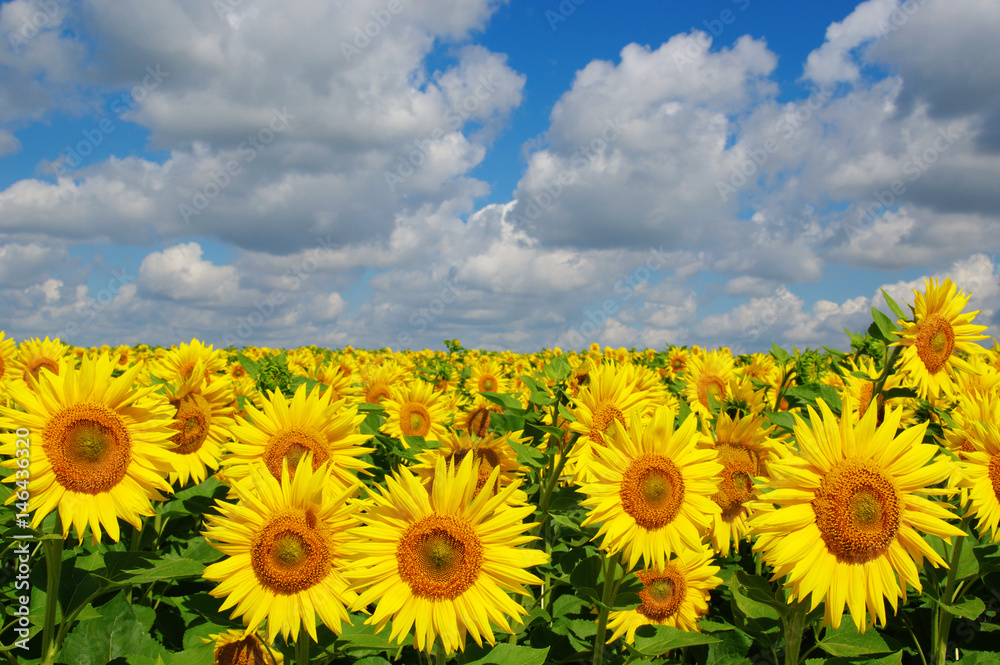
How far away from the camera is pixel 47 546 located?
2.93 m

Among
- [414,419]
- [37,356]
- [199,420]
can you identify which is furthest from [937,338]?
[37,356]

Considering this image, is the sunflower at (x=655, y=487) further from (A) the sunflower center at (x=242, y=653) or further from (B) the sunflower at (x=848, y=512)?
(A) the sunflower center at (x=242, y=653)

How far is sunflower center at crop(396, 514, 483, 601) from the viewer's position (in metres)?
2.55

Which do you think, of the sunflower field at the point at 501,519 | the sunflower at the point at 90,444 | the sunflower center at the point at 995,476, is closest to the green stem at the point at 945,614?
the sunflower field at the point at 501,519

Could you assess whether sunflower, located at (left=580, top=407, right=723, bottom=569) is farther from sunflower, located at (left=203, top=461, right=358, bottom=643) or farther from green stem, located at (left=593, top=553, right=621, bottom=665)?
sunflower, located at (left=203, top=461, right=358, bottom=643)

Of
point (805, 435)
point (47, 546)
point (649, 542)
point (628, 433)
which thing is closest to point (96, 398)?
point (47, 546)

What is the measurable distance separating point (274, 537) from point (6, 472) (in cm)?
224

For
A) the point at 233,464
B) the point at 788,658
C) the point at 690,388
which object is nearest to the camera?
the point at 788,658

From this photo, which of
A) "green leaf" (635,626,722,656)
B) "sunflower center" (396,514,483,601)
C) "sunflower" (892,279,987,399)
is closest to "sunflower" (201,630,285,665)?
"sunflower center" (396,514,483,601)

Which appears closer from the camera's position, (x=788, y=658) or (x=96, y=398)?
(x=96, y=398)

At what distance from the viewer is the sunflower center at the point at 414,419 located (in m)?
6.34

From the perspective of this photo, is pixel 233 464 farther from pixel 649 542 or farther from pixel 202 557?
pixel 649 542

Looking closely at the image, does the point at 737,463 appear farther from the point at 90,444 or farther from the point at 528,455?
the point at 90,444

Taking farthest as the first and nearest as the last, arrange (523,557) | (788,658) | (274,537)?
(788,658) < (274,537) < (523,557)
